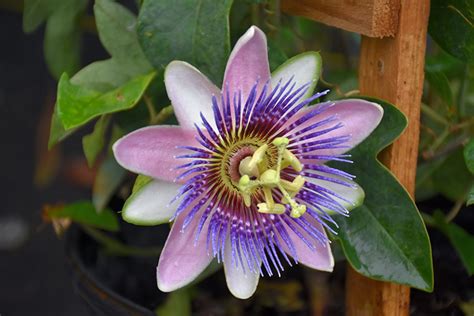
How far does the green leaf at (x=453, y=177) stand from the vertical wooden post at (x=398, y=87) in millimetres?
289

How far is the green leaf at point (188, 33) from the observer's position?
2.90 ft

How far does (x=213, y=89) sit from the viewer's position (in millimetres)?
839

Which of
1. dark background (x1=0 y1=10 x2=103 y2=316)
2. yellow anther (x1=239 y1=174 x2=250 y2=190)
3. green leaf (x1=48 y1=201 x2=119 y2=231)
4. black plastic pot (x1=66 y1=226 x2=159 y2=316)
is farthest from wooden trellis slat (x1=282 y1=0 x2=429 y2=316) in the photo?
dark background (x1=0 y1=10 x2=103 y2=316)

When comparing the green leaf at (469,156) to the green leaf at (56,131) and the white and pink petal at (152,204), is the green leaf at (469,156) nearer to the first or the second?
the white and pink petal at (152,204)

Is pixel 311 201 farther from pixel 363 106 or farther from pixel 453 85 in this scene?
pixel 453 85

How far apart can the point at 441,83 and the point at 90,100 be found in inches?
18.7

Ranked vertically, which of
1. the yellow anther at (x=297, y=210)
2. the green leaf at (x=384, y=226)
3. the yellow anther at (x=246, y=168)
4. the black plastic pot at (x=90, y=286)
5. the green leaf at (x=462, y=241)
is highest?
the yellow anther at (x=246, y=168)

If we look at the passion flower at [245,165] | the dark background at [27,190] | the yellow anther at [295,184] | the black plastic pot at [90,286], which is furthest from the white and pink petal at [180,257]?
the dark background at [27,190]

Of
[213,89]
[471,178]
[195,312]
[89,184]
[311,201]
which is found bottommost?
[89,184]

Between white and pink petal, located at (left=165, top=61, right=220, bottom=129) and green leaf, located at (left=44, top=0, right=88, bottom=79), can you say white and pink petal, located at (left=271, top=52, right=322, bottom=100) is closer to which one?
white and pink petal, located at (left=165, top=61, right=220, bottom=129)

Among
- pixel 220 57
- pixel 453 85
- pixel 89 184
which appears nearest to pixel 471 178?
pixel 453 85

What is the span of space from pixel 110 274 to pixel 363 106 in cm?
60

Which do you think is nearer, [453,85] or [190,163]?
[190,163]

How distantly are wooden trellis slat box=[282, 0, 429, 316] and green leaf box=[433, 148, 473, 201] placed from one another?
0.29 m
